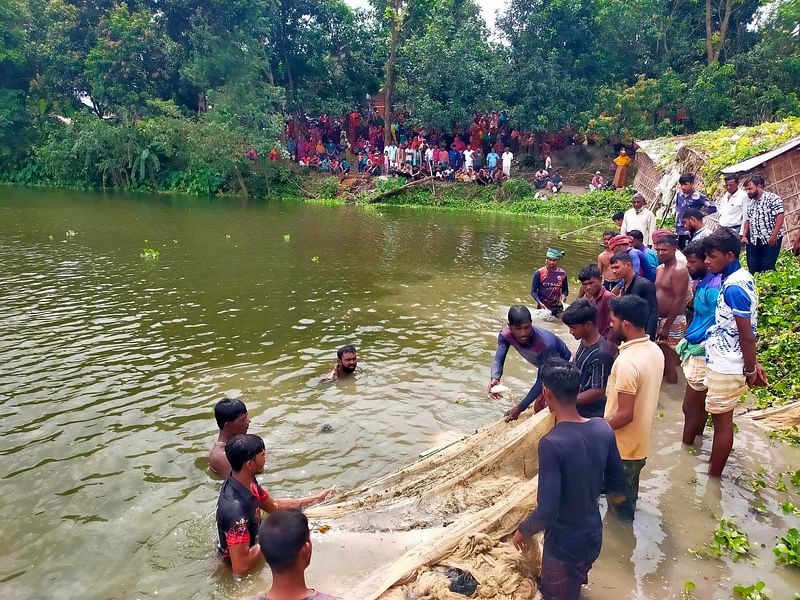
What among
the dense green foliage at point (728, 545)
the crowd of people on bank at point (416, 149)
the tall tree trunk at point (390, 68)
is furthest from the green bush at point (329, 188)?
the dense green foliage at point (728, 545)

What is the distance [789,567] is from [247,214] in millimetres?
24262

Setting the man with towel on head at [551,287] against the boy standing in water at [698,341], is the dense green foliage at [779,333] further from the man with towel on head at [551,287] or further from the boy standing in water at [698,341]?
the man with towel on head at [551,287]

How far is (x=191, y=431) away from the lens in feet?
22.4

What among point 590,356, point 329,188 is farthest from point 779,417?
point 329,188

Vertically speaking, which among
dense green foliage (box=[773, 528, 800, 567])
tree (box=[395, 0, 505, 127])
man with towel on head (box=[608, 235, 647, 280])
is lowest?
dense green foliage (box=[773, 528, 800, 567])

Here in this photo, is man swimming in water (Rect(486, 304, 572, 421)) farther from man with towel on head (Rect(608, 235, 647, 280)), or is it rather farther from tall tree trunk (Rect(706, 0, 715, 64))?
tall tree trunk (Rect(706, 0, 715, 64))

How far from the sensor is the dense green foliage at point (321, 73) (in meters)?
29.7

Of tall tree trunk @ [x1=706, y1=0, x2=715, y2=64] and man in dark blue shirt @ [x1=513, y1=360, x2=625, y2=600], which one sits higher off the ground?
tall tree trunk @ [x1=706, y1=0, x2=715, y2=64]

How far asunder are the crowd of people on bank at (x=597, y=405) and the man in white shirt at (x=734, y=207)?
3.04 m

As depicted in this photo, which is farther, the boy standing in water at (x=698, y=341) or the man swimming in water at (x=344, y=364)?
the man swimming in water at (x=344, y=364)

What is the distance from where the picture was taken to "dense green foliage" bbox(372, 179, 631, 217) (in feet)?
90.0

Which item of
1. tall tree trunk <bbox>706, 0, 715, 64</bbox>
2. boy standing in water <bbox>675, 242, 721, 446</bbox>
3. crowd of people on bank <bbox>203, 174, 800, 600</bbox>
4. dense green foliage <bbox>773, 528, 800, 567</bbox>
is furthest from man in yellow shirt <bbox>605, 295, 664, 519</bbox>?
tall tree trunk <bbox>706, 0, 715, 64</bbox>

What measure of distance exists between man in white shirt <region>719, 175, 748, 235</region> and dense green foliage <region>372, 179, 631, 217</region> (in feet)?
54.3

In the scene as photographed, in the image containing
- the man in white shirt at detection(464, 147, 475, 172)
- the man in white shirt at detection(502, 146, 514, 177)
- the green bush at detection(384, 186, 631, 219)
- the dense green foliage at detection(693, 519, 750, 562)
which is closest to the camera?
the dense green foliage at detection(693, 519, 750, 562)
